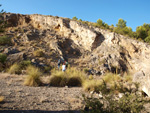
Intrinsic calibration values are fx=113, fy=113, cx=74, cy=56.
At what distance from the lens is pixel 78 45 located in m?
16.5

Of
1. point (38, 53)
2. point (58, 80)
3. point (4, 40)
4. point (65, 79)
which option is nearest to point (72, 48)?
point (38, 53)

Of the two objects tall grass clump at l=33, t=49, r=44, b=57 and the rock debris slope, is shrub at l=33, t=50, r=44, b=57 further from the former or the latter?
the rock debris slope

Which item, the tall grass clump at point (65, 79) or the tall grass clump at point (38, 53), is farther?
the tall grass clump at point (38, 53)

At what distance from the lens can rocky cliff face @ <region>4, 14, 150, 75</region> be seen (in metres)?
13.4

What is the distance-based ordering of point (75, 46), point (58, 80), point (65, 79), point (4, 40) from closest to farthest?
point (58, 80), point (65, 79), point (4, 40), point (75, 46)

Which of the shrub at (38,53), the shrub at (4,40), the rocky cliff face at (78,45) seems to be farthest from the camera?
the shrub at (4,40)

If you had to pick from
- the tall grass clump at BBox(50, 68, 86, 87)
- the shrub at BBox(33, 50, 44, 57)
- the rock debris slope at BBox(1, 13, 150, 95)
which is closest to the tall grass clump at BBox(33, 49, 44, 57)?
the shrub at BBox(33, 50, 44, 57)

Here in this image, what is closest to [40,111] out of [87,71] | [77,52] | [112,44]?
[87,71]

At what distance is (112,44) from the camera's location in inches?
603

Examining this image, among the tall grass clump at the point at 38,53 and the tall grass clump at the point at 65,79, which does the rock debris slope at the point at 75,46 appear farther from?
the tall grass clump at the point at 65,79

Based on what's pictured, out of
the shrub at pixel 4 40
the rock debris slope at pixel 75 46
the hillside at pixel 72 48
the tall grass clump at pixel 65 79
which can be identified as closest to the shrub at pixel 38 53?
the hillside at pixel 72 48

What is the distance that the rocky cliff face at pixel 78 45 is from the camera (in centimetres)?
1343

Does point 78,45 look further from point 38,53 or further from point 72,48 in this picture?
point 38,53

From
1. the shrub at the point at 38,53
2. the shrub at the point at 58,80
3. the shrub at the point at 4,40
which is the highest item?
the shrub at the point at 4,40
